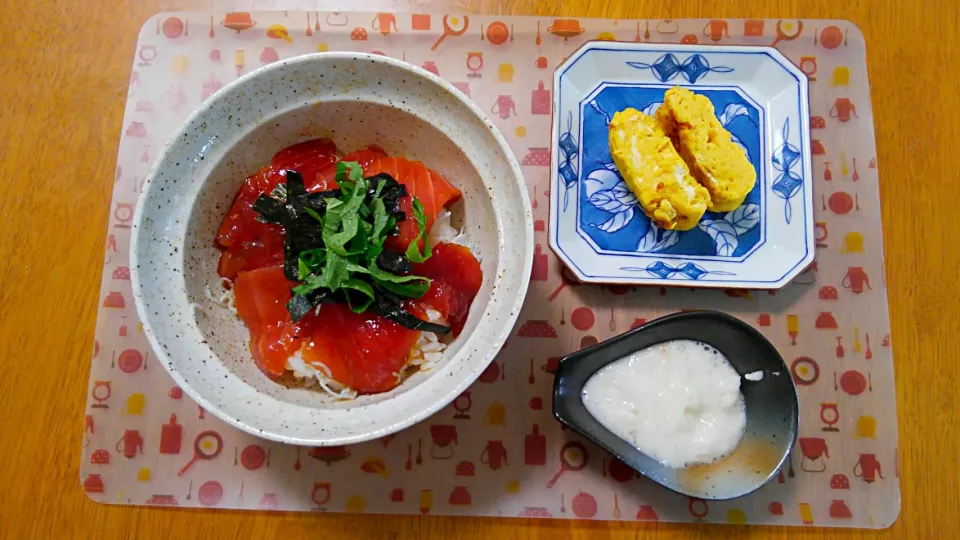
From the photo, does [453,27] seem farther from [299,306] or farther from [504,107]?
[299,306]

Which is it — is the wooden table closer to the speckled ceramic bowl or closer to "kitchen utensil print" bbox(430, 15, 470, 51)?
"kitchen utensil print" bbox(430, 15, 470, 51)

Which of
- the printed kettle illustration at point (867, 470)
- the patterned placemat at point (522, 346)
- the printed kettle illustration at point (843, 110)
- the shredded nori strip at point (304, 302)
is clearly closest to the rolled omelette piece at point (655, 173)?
the patterned placemat at point (522, 346)

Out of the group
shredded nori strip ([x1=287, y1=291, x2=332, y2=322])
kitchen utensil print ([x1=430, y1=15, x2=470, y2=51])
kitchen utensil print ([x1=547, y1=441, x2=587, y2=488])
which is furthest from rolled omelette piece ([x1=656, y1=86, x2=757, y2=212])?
shredded nori strip ([x1=287, y1=291, x2=332, y2=322])

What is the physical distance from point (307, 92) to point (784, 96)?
1.25 m

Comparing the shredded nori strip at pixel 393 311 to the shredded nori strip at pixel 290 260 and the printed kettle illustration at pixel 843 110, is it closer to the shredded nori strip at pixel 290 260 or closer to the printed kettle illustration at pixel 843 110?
the shredded nori strip at pixel 290 260

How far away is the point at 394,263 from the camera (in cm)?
130

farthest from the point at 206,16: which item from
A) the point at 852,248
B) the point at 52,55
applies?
the point at 852,248

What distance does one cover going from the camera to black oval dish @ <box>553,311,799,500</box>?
4.72 ft

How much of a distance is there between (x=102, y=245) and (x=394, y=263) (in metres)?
0.90

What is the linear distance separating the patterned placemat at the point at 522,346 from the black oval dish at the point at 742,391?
4.0 inches

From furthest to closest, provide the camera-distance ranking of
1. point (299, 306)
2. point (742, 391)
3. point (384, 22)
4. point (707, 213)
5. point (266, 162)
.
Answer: point (384, 22), point (707, 213), point (742, 391), point (266, 162), point (299, 306)

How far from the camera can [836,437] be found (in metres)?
1.58

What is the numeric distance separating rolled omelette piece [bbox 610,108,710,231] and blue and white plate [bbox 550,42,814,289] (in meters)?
0.06

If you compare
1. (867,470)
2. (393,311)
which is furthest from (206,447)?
(867,470)
